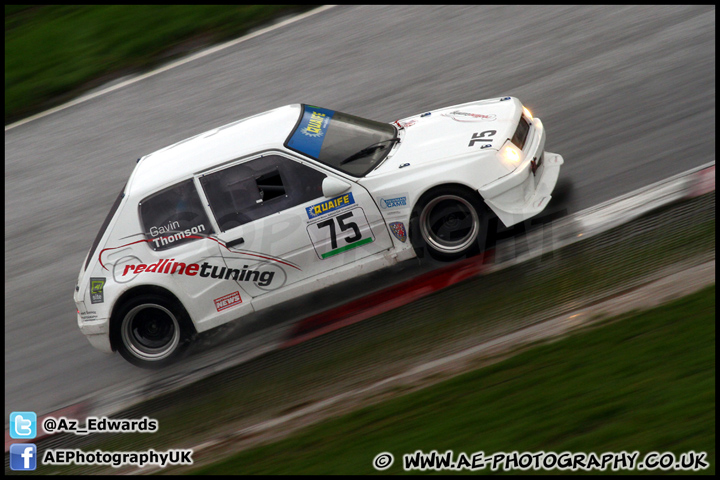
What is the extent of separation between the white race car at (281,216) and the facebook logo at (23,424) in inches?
38.6

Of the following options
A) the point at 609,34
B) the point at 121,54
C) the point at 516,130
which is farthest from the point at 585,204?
the point at 121,54

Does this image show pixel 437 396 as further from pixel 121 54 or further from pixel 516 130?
pixel 121 54

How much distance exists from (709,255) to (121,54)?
981 centimetres

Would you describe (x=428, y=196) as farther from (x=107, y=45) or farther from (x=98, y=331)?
(x=107, y=45)

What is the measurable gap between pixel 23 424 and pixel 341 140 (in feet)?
13.4

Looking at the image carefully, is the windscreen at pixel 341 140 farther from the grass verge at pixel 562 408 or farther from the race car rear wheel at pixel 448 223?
the grass verge at pixel 562 408

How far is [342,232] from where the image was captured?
21.8 feet

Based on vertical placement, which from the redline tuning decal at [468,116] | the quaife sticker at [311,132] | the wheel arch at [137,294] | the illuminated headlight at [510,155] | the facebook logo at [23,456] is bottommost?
the facebook logo at [23,456]

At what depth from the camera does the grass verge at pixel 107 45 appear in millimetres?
12070

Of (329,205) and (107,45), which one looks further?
(107,45)

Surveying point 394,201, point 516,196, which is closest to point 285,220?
point 394,201

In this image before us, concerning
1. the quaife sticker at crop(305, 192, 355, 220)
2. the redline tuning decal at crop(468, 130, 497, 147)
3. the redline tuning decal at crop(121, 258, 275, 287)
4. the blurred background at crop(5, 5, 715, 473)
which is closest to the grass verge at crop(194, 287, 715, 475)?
the blurred background at crop(5, 5, 715, 473)

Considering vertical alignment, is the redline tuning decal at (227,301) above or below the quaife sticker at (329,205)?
below

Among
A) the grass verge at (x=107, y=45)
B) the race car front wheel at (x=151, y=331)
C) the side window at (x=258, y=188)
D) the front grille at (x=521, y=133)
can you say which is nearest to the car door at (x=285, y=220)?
the side window at (x=258, y=188)
